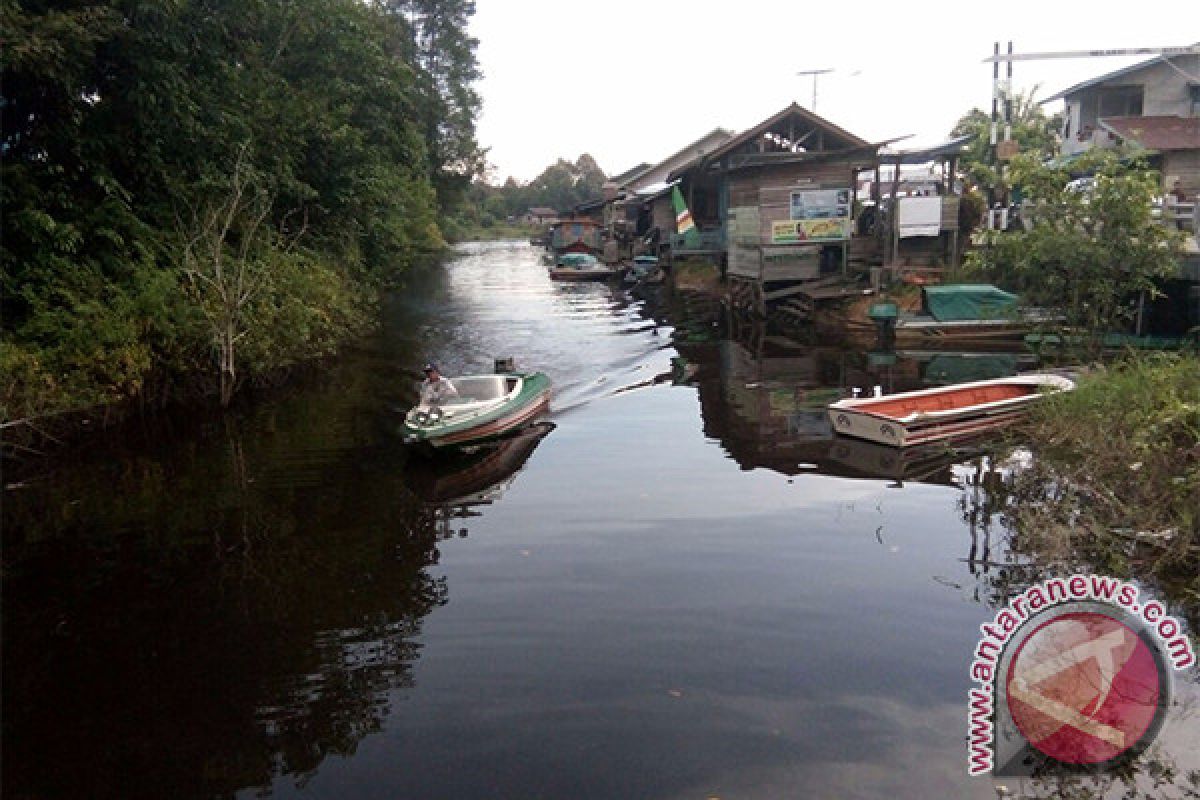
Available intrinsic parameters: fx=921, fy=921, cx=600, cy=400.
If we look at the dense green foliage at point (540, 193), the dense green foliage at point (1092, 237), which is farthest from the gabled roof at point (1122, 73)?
the dense green foliage at point (540, 193)

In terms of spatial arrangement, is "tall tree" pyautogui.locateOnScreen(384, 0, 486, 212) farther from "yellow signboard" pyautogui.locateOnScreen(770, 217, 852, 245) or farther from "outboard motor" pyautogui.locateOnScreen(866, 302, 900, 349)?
"outboard motor" pyautogui.locateOnScreen(866, 302, 900, 349)

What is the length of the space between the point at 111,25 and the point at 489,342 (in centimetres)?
1435

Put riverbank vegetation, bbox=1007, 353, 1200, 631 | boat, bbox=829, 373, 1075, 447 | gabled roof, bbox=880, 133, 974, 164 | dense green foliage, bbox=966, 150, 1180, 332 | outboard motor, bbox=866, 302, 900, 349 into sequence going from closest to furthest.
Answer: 1. riverbank vegetation, bbox=1007, 353, 1200, 631
2. boat, bbox=829, 373, 1075, 447
3. dense green foliage, bbox=966, 150, 1180, 332
4. outboard motor, bbox=866, 302, 900, 349
5. gabled roof, bbox=880, 133, 974, 164

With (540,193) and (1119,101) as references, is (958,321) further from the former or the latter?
(540,193)

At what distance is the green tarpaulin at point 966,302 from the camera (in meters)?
23.7

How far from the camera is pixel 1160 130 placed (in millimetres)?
29609

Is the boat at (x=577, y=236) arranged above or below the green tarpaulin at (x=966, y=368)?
above

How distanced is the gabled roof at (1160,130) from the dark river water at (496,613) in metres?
19.4

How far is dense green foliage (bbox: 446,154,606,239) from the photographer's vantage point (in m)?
109

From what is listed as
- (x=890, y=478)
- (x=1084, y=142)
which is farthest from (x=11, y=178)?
(x=1084, y=142)

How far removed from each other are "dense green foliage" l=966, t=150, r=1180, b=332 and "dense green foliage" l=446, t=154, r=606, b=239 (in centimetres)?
8925

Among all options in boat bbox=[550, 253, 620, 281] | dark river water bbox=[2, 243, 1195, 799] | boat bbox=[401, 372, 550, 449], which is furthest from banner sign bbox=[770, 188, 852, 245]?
boat bbox=[550, 253, 620, 281]

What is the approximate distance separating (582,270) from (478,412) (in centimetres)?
3288

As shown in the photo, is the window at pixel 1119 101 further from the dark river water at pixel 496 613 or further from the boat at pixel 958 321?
the dark river water at pixel 496 613
